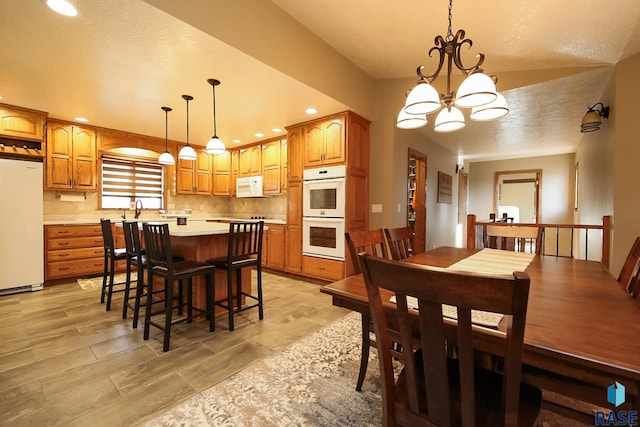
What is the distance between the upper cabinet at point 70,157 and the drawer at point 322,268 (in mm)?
3660

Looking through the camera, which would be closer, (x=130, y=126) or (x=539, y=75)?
(x=539, y=75)

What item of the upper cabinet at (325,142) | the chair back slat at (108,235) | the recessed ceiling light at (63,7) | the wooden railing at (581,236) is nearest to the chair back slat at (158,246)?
the chair back slat at (108,235)

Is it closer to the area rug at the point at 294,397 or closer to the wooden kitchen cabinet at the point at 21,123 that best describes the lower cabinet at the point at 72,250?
the wooden kitchen cabinet at the point at 21,123

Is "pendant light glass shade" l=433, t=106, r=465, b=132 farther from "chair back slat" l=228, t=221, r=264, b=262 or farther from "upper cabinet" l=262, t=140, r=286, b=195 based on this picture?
"upper cabinet" l=262, t=140, r=286, b=195

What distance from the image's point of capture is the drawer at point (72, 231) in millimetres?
3860

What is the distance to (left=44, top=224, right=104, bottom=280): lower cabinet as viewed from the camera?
3.85 meters

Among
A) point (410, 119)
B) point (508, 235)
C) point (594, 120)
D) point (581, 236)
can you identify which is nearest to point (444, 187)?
point (581, 236)

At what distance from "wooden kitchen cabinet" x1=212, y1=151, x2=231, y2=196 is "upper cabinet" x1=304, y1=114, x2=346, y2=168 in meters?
2.53

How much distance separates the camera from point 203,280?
8.85 ft

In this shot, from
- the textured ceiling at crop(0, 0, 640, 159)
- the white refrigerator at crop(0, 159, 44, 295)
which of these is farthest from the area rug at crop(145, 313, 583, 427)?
the white refrigerator at crop(0, 159, 44, 295)

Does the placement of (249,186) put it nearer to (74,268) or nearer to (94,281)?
(94,281)

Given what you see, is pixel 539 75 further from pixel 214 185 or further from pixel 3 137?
pixel 3 137

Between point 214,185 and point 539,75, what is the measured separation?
219 inches

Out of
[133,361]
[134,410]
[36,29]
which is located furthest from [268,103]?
[134,410]
